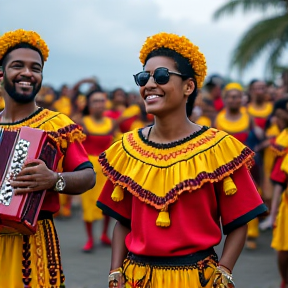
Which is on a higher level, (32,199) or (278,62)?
(278,62)

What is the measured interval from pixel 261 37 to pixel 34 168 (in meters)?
20.8

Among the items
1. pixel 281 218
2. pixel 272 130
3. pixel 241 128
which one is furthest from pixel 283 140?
pixel 272 130

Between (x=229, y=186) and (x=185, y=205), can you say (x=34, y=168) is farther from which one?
(x=229, y=186)

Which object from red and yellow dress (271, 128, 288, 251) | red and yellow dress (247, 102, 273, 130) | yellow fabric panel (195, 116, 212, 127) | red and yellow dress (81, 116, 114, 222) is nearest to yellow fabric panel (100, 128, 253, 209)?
red and yellow dress (271, 128, 288, 251)

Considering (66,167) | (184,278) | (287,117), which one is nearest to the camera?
(184,278)

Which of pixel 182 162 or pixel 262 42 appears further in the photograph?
pixel 262 42

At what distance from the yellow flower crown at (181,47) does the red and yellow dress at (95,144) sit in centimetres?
565

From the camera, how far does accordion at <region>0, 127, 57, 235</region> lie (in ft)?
11.7

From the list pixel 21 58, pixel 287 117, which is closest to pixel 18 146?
pixel 21 58

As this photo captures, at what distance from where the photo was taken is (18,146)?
3.67m

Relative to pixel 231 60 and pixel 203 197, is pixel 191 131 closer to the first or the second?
pixel 203 197

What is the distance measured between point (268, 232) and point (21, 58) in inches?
273

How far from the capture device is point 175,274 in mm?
3271

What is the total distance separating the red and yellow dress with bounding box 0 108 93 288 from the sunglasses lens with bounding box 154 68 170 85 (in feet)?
2.80
